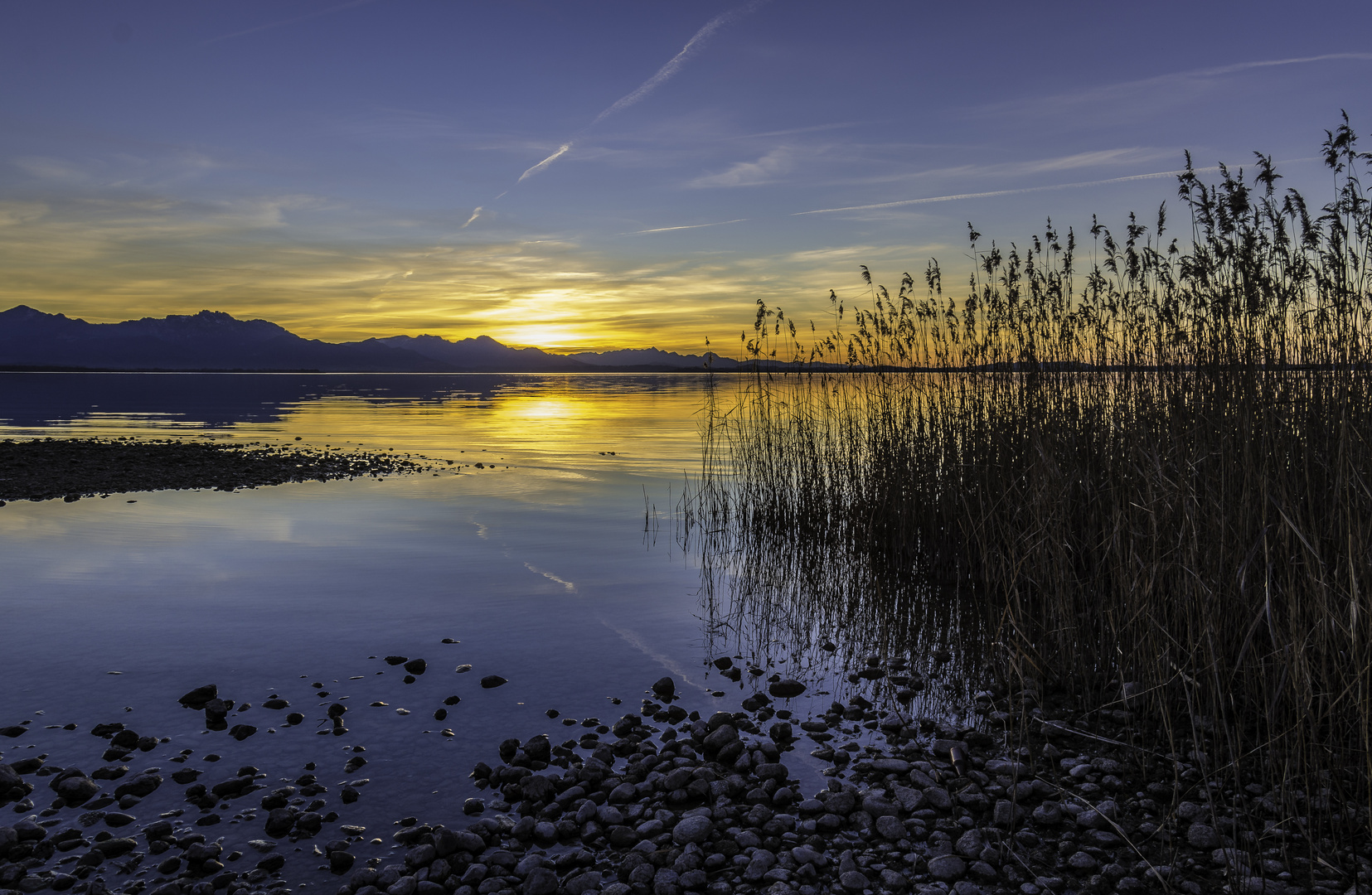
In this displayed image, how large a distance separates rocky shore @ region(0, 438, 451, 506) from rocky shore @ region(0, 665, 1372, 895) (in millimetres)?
12194

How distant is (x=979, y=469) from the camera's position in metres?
8.29

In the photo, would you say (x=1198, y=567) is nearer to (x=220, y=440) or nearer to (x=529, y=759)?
(x=529, y=759)

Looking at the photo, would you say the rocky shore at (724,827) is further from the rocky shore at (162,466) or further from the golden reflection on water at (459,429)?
the golden reflection on water at (459,429)

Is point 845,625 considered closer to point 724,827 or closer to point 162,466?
point 724,827

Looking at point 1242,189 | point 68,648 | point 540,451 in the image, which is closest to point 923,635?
point 1242,189

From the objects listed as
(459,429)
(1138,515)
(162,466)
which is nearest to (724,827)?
(1138,515)

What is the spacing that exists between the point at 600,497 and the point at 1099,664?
9.93 meters

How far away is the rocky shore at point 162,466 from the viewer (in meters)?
14.5

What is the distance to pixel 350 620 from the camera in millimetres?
7117

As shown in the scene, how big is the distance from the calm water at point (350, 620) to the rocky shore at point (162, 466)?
1.24 metres

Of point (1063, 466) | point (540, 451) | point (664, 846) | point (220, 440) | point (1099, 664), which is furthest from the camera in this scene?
point (220, 440)

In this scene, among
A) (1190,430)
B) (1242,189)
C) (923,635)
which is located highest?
(1242,189)

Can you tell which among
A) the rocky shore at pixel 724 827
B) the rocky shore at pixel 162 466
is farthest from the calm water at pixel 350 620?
the rocky shore at pixel 162 466

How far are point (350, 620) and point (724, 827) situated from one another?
15.6 ft
